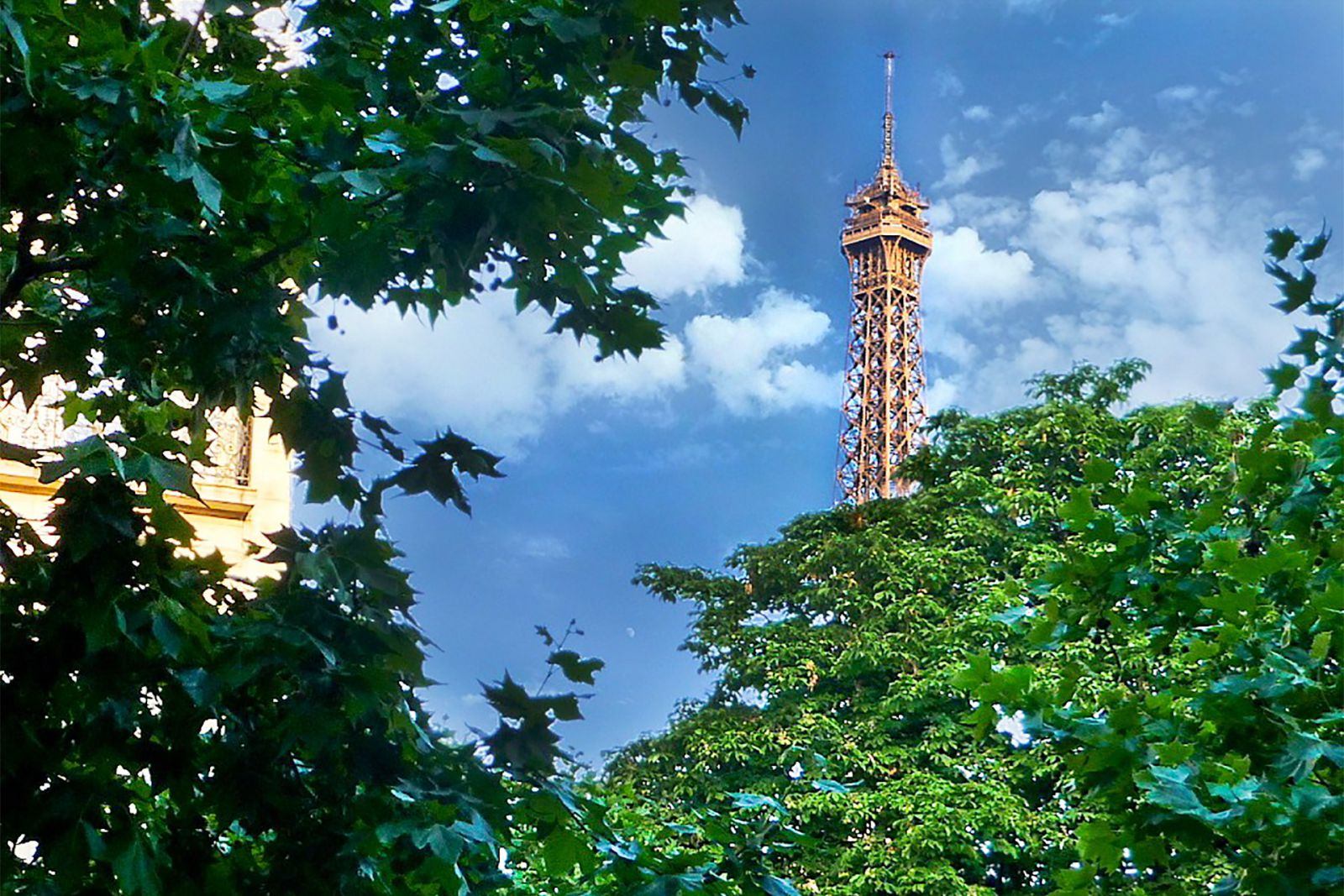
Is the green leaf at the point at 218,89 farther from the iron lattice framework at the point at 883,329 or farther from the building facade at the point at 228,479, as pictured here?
the iron lattice framework at the point at 883,329

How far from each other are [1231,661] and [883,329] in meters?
50.0

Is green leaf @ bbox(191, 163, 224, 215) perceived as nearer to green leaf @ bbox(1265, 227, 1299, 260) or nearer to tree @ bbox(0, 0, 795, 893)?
tree @ bbox(0, 0, 795, 893)

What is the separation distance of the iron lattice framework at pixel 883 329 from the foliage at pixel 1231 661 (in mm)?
43771

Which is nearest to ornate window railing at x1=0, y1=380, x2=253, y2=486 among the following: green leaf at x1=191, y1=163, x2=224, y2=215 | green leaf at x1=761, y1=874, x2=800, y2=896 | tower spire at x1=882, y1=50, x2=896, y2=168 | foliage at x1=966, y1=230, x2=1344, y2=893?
foliage at x1=966, y1=230, x2=1344, y2=893

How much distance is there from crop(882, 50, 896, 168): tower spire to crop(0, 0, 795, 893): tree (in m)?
53.0

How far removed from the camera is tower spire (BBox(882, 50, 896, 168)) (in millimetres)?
58306

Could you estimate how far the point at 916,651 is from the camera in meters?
25.4

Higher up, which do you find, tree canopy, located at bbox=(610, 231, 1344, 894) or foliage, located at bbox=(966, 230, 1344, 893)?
tree canopy, located at bbox=(610, 231, 1344, 894)

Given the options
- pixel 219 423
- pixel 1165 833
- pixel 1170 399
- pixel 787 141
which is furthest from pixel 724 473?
pixel 1165 833

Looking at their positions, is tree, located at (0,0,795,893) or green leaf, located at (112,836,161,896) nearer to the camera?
green leaf, located at (112,836,161,896)

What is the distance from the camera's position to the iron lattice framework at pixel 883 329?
2082 inches

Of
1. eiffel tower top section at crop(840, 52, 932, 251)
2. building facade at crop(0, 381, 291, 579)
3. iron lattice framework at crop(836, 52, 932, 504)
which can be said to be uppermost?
eiffel tower top section at crop(840, 52, 932, 251)

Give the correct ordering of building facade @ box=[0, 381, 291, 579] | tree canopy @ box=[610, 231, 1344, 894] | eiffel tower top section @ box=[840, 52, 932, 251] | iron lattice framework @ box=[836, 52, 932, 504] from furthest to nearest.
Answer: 1. eiffel tower top section @ box=[840, 52, 932, 251]
2. iron lattice framework @ box=[836, 52, 932, 504]
3. tree canopy @ box=[610, 231, 1344, 894]
4. building facade @ box=[0, 381, 291, 579]

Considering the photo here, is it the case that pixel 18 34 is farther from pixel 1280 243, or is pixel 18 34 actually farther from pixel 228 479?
pixel 228 479
